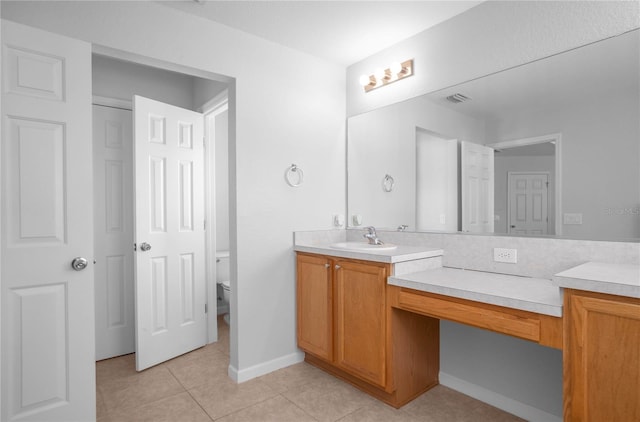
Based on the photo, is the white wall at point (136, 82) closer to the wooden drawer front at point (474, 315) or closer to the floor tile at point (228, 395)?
the floor tile at point (228, 395)

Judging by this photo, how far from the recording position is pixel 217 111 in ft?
10.2

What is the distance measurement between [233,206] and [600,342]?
6.85ft

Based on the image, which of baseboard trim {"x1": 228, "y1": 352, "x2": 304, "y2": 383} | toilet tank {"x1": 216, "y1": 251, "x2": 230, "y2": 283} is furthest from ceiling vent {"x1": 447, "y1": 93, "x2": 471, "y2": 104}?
toilet tank {"x1": 216, "y1": 251, "x2": 230, "y2": 283}

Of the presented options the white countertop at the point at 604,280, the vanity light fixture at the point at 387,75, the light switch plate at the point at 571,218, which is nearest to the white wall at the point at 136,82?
the vanity light fixture at the point at 387,75

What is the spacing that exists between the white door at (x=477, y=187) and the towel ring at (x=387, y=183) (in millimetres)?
605

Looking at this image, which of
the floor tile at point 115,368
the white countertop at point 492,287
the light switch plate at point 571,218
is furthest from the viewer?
the floor tile at point 115,368

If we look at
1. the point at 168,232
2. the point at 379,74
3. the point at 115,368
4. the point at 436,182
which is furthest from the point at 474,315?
the point at 115,368

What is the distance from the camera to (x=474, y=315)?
5.43 feet

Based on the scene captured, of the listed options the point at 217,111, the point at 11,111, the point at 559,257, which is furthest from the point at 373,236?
the point at 11,111

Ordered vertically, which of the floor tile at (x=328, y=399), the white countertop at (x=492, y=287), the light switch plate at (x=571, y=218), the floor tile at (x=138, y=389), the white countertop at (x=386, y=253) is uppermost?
the light switch plate at (x=571, y=218)

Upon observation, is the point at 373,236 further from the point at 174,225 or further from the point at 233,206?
the point at 174,225

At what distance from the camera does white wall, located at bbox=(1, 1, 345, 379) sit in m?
2.27

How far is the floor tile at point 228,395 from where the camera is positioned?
2.11 m

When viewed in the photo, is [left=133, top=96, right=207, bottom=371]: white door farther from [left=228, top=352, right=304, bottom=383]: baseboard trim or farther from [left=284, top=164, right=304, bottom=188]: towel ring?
[left=284, top=164, right=304, bottom=188]: towel ring
